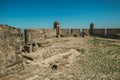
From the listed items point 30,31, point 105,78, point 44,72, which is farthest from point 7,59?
point 30,31

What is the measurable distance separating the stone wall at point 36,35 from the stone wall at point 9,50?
28.3 ft

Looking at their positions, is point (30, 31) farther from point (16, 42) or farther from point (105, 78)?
point (105, 78)

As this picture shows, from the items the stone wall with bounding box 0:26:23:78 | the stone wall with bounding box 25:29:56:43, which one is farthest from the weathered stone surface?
the stone wall with bounding box 25:29:56:43

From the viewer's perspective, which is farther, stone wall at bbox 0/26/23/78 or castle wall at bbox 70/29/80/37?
castle wall at bbox 70/29/80/37

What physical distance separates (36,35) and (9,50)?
31.2 ft

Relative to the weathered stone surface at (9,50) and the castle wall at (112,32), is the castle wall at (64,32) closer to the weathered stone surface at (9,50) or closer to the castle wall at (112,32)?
the castle wall at (112,32)

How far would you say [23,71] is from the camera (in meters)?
3.92

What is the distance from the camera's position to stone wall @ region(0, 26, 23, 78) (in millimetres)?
3305

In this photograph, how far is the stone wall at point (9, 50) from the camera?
3305 millimetres

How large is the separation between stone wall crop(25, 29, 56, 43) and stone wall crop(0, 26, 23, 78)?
8640 millimetres

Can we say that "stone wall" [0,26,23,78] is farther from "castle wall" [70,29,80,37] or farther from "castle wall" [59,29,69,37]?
"castle wall" [70,29,80,37]

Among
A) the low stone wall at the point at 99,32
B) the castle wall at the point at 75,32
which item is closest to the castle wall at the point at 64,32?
the castle wall at the point at 75,32

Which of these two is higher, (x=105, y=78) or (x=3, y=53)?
(x=3, y=53)

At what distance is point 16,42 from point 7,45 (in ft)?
0.99
